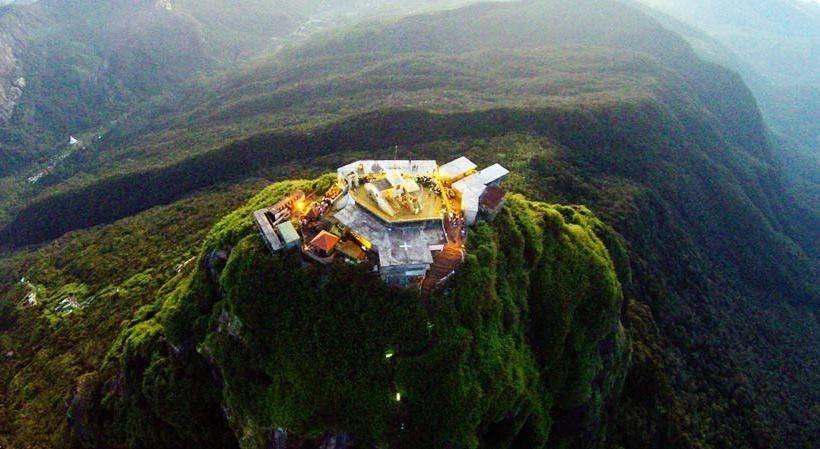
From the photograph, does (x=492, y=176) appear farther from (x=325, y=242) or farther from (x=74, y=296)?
(x=74, y=296)

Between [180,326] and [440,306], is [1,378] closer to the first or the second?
[180,326]

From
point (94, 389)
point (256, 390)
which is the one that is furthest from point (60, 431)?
point (256, 390)

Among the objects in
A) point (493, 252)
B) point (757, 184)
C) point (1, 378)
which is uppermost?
point (493, 252)

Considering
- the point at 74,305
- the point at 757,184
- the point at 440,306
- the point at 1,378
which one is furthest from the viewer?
the point at 757,184

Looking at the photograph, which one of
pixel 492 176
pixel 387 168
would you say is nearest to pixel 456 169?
pixel 492 176

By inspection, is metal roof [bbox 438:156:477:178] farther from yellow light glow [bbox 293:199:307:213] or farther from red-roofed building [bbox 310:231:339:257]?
red-roofed building [bbox 310:231:339:257]

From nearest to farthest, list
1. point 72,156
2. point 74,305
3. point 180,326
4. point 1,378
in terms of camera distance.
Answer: point 180,326
point 1,378
point 74,305
point 72,156
